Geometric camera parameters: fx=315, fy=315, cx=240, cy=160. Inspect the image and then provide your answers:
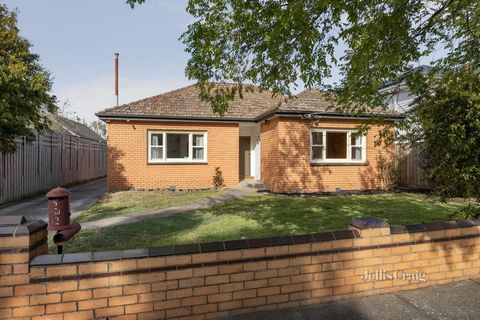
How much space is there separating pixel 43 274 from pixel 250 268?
1.87m

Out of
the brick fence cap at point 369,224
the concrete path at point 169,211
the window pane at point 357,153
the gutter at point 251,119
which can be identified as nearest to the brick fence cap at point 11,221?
the brick fence cap at point 369,224

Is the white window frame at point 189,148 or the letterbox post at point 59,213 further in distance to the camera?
the white window frame at point 189,148

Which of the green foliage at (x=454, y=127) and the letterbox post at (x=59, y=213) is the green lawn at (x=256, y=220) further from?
the letterbox post at (x=59, y=213)

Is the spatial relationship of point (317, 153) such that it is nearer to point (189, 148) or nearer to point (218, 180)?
point (218, 180)

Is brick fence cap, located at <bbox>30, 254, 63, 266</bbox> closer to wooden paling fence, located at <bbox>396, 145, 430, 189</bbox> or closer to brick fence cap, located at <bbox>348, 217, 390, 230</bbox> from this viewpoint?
brick fence cap, located at <bbox>348, 217, 390, 230</bbox>

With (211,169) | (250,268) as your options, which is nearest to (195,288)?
(250,268)

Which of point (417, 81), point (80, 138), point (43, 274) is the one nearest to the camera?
point (43, 274)

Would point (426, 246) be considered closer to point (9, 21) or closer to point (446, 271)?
point (446, 271)

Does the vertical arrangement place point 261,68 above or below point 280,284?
above

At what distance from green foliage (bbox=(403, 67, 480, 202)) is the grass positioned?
23.5 feet

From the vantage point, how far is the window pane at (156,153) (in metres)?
14.0

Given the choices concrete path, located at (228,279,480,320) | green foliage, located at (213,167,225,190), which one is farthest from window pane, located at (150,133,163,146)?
concrete path, located at (228,279,480,320)

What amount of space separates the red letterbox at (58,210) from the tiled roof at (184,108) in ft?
31.0

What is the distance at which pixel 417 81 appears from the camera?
16.0ft
